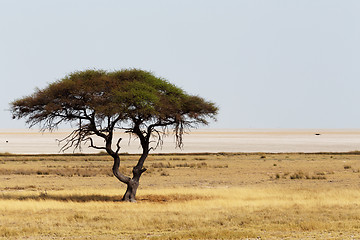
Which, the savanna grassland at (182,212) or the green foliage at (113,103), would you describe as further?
the green foliage at (113,103)

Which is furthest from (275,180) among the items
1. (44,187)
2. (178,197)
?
(44,187)

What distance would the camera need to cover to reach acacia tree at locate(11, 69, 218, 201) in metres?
28.3

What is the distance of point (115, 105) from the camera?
91.3ft

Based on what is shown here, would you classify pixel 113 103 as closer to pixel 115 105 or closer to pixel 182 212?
pixel 115 105

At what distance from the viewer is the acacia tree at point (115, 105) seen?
93.0 feet

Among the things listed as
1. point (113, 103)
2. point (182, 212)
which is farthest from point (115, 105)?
point (182, 212)

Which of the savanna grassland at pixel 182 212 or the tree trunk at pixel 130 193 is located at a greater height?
the tree trunk at pixel 130 193

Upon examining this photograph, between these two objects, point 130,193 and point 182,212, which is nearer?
point 182,212

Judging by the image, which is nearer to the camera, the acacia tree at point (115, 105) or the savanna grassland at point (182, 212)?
the savanna grassland at point (182, 212)

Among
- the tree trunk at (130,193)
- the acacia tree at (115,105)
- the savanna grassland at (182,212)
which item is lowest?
the savanna grassland at (182,212)

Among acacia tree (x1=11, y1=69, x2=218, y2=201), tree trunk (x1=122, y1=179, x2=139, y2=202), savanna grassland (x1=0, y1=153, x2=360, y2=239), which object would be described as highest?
acacia tree (x1=11, y1=69, x2=218, y2=201)

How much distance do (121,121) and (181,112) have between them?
147 inches

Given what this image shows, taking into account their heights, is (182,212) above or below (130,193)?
below

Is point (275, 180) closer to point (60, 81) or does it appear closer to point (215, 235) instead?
point (60, 81)
